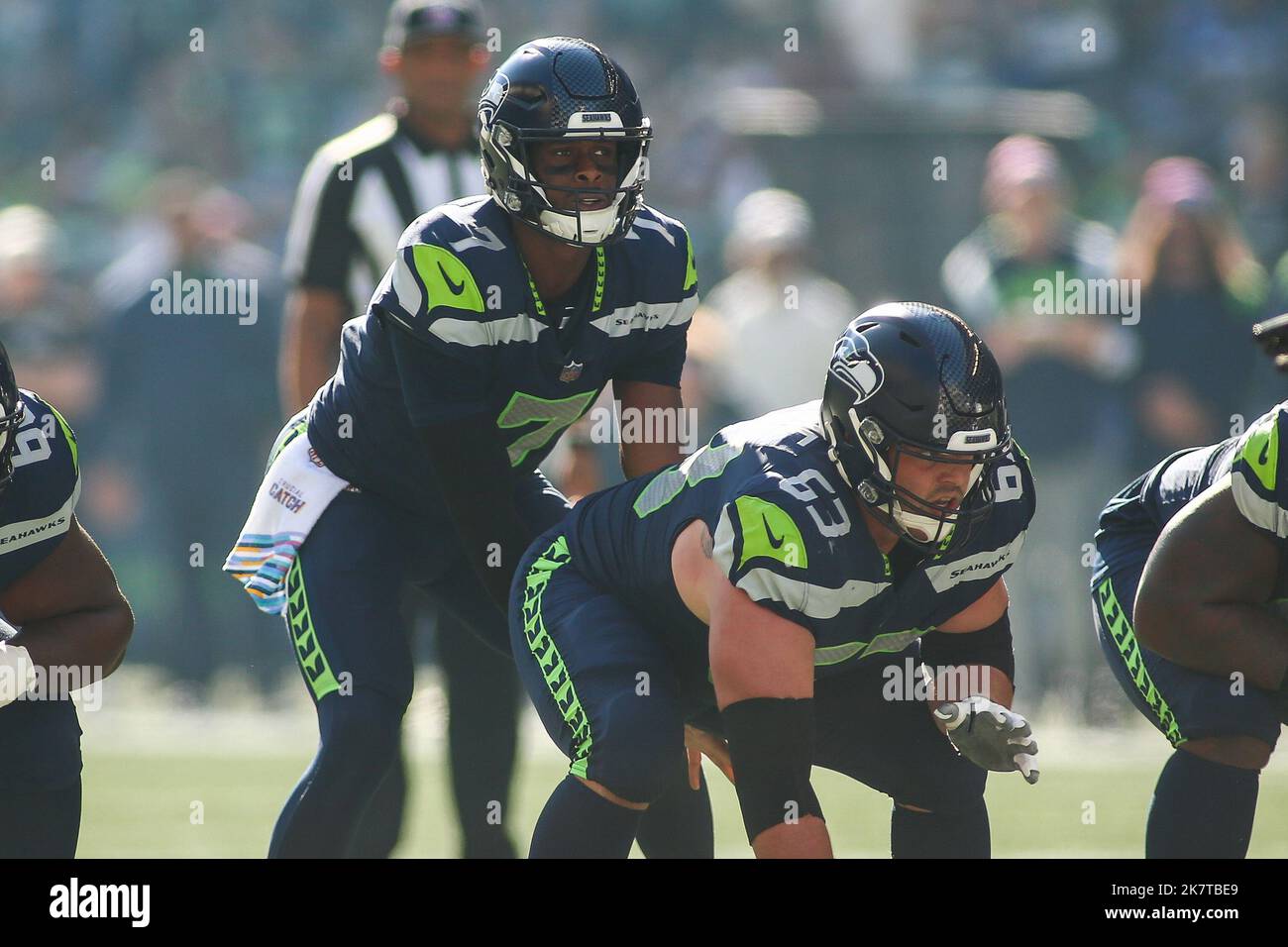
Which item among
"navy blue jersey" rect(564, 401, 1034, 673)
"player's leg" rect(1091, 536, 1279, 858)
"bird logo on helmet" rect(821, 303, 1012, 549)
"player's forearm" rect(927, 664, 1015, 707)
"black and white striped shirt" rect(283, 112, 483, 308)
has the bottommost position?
"player's leg" rect(1091, 536, 1279, 858)

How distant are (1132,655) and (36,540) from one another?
7.47ft

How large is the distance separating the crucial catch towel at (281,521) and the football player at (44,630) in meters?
0.46

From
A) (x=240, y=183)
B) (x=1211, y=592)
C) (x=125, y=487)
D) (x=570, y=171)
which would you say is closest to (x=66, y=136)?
(x=240, y=183)

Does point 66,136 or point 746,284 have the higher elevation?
point 66,136

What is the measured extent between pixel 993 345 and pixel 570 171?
5.19 meters

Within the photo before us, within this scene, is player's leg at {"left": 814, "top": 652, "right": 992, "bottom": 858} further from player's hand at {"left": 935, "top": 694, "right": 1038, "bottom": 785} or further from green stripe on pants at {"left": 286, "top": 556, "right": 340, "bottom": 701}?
green stripe on pants at {"left": 286, "top": 556, "right": 340, "bottom": 701}

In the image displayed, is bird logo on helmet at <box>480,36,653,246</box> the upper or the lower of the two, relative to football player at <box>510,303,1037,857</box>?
upper

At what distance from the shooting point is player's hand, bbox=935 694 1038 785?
3.60m

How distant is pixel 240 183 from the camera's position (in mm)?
11320

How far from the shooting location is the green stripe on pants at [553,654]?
362 centimetres

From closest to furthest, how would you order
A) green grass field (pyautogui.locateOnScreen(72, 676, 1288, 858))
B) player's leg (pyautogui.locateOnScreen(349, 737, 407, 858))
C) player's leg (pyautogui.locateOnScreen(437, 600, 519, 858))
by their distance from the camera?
player's leg (pyautogui.locateOnScreen(349, 737, 407, 858))
player's leg (pyautogui.locateOnScreen(437, 600, 519, 858))
green grass field (pyautogui.locateOnScreen(72, 676, 1288, 858))

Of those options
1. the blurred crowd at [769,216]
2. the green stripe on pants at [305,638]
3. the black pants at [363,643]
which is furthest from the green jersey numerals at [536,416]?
the blurred crowd at [769,216]

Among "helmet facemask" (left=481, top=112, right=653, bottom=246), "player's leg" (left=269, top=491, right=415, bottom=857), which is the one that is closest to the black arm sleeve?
"player's leg" (left=269, top=491, right=415, bottom=857)
